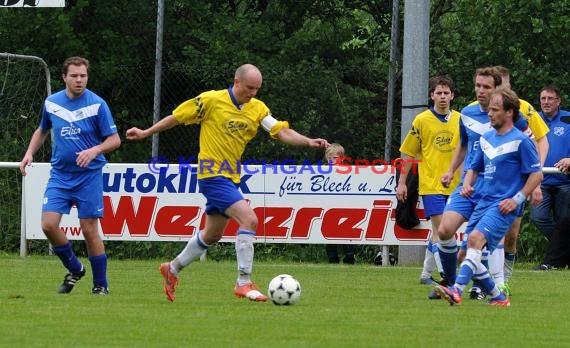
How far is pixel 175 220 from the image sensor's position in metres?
17.1

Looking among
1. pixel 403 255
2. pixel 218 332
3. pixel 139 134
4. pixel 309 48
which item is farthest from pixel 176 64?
pixel 218 332

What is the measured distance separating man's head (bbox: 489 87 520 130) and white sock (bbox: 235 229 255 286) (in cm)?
220

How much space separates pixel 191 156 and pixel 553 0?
17.8 feet

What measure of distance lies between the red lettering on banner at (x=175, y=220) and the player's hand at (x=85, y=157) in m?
5.99

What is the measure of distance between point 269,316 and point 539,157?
3.15 m

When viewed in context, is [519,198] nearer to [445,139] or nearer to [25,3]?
[445,139]

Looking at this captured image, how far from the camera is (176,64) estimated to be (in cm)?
1822

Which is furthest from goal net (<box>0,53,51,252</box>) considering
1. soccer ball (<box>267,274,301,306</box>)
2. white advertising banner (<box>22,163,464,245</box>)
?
soccer ball (<box>267,274,301,306</box>)

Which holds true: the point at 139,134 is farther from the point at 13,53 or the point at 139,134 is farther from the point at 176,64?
the point at 13,53

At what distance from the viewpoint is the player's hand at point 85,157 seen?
432 inches

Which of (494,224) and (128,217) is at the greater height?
(494,224)

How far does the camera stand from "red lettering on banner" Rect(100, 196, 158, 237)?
17125 mm

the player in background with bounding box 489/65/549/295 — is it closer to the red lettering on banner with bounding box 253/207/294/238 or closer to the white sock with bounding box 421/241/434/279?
the white sock with bounding box 421/241/434/279

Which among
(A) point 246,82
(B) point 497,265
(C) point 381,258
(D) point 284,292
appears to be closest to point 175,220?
(C) point 381,258
